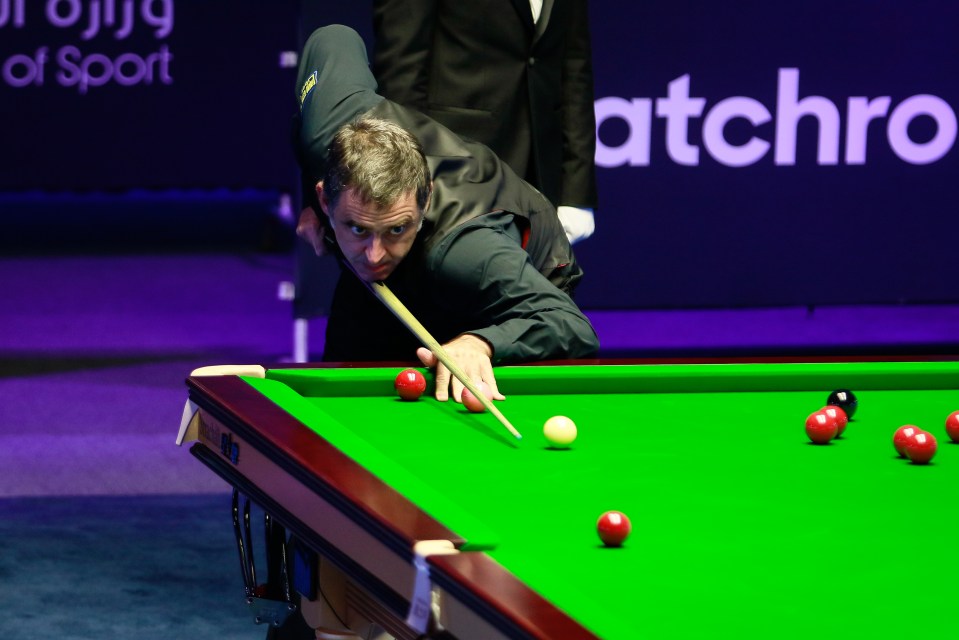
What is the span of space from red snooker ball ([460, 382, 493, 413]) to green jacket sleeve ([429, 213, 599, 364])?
148mm

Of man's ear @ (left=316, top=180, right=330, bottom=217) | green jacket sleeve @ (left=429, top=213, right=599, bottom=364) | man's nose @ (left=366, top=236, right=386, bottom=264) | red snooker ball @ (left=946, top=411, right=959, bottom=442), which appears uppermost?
man's ear @ (left=316, top=180, right=330, bottom=217)

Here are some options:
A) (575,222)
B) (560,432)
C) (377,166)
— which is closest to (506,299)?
(377,166)

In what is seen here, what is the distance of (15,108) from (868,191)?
17.8 ft

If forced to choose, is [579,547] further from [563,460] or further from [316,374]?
[316,374]

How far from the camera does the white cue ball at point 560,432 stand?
181 cm

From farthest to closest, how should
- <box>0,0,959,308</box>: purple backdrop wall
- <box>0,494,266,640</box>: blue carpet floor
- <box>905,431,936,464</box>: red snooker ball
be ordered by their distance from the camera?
<box>0,0,959,308</box>: purple backdrop wall, <box>0,494,266,640</box>: blue carpet floor, <box>905,431,936,464</box>: red snooker ball

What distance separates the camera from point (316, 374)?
85.2 inches

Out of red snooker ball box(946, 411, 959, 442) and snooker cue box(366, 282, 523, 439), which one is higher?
snooker cue box(366, 282, 523, 439)

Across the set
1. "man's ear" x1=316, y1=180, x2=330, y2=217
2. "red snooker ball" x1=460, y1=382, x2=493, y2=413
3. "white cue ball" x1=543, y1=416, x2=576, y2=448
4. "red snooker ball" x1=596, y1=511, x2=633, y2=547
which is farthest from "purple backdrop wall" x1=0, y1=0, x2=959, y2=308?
"red snooker ball" x1=596, y1=511, x2=633, y2=547

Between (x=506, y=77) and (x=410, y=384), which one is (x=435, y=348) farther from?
(x=506, y=77)

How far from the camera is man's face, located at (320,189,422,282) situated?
2.29m

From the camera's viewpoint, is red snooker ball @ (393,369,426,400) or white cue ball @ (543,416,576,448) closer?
white cue ball @ (543,416,576,448)

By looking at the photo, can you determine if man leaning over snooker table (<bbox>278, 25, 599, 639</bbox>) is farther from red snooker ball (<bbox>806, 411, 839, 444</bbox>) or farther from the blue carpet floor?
the blue carpet floor

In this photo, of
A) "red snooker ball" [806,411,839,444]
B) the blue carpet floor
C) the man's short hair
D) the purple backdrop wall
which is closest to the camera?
"red snooker ball" [806,411,839,444]
